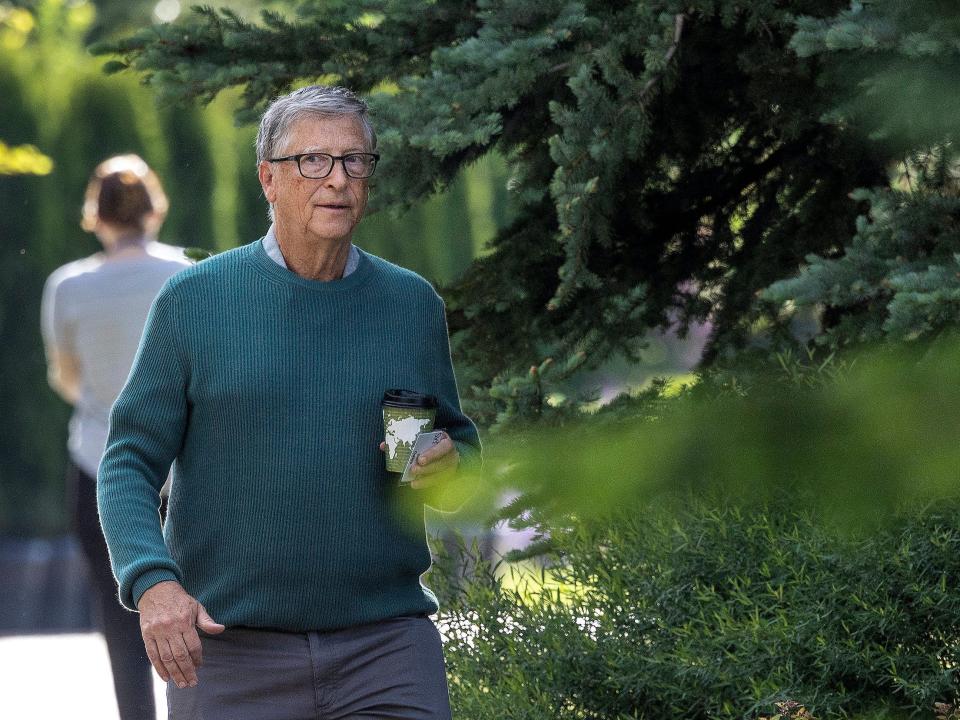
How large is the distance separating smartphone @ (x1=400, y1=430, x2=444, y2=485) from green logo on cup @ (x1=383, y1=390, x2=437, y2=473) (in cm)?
1

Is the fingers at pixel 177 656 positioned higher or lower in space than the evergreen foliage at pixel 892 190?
lower

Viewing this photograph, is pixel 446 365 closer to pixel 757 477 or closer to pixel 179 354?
pixel 179 354

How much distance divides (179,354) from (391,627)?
586 millimetres

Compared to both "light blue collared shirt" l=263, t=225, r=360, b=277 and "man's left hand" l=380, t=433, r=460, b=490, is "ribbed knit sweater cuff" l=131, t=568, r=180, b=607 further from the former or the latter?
"light blue collared shirt" l=263, t=225, r=360, b=277

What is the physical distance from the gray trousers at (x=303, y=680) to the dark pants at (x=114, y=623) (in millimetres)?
2338

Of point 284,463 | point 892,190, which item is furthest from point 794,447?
point 892,190

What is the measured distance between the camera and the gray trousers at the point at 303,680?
2.42 meters

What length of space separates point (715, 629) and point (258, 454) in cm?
172

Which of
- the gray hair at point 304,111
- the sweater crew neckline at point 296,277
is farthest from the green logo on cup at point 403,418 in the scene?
the gray hair at point 304,111

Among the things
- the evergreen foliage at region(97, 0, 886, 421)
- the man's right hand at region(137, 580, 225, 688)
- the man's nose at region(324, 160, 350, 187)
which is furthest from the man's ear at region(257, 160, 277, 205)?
the evergreen foliage at region(97, 0, 886, 421)

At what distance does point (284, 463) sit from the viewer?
2.41 metres

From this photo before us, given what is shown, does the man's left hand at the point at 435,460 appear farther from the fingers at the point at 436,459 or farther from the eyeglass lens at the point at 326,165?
the eyeglass lens at the point at 326,165

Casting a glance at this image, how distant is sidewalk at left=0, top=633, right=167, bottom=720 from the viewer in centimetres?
637

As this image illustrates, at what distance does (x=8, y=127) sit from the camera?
1145 centimetres
